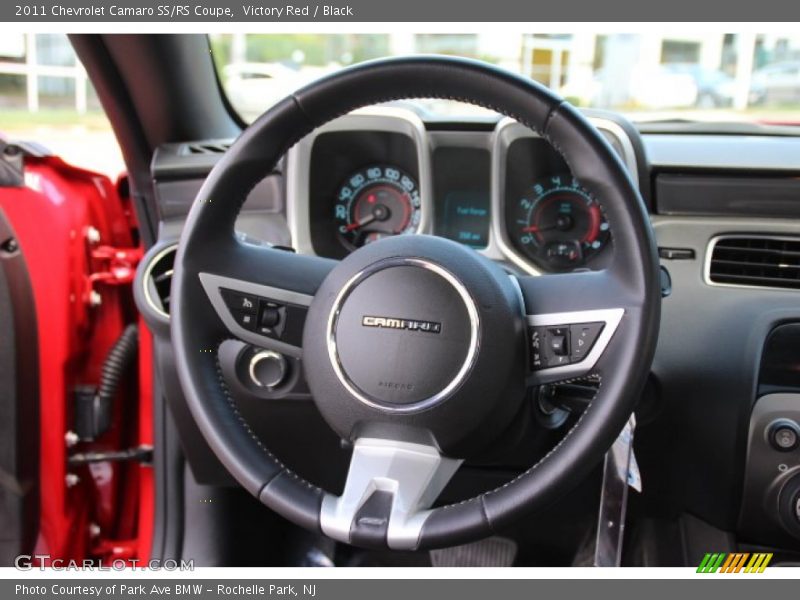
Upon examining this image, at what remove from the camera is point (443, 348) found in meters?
1.15

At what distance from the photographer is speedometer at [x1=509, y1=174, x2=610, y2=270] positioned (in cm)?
175

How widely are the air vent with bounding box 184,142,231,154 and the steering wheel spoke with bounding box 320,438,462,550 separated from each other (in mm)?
1019

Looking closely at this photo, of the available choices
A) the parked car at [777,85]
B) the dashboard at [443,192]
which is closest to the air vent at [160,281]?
the dashboard at [443,192]

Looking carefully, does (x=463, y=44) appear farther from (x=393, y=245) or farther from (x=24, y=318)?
(x=24, y=318)

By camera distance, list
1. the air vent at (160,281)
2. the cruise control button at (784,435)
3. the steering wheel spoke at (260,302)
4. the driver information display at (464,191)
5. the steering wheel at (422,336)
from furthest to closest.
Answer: the driver information display at (464,191) < the air vent at (160,281) < the cruise control button at (784,435) < the steering wheel spoke at (260,302) < the steering wheel at (422,336)

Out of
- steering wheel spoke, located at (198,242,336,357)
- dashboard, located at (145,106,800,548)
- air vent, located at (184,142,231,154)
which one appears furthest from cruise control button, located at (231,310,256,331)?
air vent, located at (184,142,231,154)

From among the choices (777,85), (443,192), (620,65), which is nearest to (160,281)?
(443,192)

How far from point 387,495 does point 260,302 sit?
0.35m

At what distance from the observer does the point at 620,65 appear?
76.2 inches

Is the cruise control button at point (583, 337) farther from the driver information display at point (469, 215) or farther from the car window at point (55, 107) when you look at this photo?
the car window at point (55, 107)

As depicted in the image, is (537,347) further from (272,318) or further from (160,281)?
(160,281)

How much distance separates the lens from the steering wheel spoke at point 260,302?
127 centimetres

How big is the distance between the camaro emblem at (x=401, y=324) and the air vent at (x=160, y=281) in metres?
0.66

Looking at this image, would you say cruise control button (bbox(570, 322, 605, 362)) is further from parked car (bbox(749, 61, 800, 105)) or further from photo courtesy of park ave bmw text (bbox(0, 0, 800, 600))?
parked car (bbox(749, 61, 800, 105))
